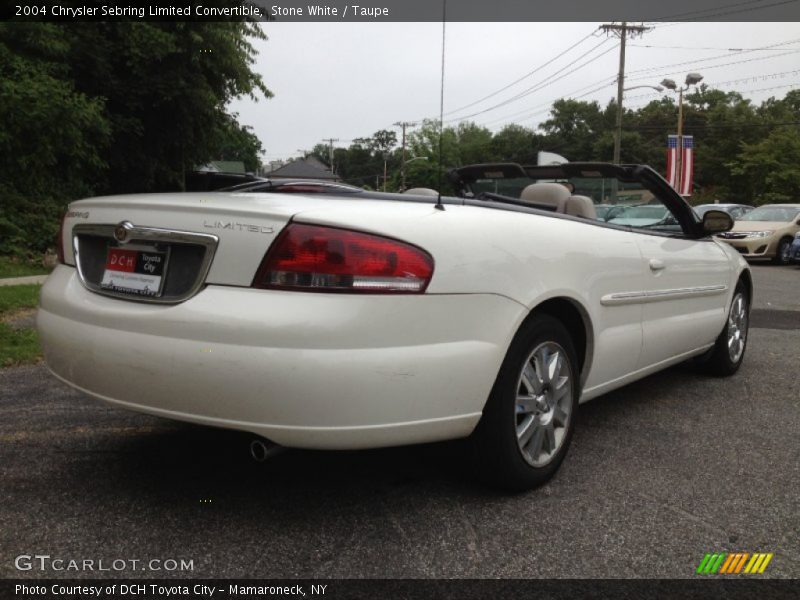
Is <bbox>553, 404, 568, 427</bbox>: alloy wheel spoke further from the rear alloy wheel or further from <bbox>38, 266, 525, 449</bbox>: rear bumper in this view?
the rear alloy wheel

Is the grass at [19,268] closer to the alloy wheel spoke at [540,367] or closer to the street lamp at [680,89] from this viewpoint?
the alloy wheel spoke at [540,367]

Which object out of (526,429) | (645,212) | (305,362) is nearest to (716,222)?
(645,212)

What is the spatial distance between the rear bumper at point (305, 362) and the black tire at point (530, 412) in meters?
0.12

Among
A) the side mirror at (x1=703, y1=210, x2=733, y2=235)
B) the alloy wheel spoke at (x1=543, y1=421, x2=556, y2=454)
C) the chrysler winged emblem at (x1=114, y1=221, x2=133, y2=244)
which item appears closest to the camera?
the chrysler winged emblem at (x1=114, y1=221, x2=133, y2=244)

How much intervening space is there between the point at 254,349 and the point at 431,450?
1.30 m

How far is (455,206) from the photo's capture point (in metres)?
2.77

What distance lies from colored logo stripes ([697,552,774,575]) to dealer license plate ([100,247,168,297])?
1.96 metres

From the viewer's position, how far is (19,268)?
12477 millimetres

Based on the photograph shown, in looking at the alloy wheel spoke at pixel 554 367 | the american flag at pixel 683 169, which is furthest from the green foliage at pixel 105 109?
the american flag at pixel 683 169

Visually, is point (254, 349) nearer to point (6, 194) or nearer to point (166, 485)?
point (166, 485)

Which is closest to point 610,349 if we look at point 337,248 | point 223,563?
point 337,248

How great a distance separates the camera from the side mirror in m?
4.39

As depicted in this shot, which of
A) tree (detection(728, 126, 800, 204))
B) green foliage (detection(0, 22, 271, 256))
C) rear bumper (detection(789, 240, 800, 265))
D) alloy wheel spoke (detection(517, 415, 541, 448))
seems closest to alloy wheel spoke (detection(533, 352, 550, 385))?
alloy wheel spoke (detection(517, 415, 541, 448))

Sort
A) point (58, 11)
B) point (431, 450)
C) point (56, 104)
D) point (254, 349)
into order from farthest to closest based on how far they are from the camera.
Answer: point (58, 11)
point (56, 104)
point (431, 450)
point (254, 349)
